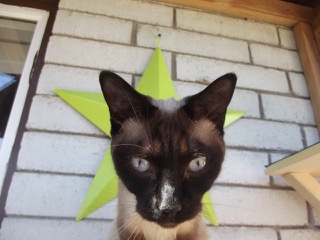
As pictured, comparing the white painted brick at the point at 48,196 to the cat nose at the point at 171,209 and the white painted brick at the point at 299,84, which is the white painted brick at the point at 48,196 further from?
the white painted brick at the point at 299,84

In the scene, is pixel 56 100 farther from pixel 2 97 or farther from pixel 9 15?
pixel 9 15

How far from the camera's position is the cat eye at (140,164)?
0.73 metres

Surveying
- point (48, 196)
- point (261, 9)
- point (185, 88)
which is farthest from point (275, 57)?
point (48, 196)

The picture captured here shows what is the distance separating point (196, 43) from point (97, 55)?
48 cm

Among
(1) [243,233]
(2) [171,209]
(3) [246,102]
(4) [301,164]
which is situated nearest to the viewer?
(2) [171,209]

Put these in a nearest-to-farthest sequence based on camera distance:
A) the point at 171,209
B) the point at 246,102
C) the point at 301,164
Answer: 1. the point at 171,209
2. the point at 301,164
3. the point at 246,102

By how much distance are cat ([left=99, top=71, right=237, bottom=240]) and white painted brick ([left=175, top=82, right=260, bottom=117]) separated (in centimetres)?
43

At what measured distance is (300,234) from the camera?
3.96 ft

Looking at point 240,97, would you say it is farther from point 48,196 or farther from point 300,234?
point 48,196

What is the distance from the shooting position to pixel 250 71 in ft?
4.86

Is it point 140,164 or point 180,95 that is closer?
point 140,164

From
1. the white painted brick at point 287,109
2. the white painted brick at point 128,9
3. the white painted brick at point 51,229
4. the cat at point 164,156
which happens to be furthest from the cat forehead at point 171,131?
the white painted brick at point 128,9

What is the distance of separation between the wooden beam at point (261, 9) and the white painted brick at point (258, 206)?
908 millimetres

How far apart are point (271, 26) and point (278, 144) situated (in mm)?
679
